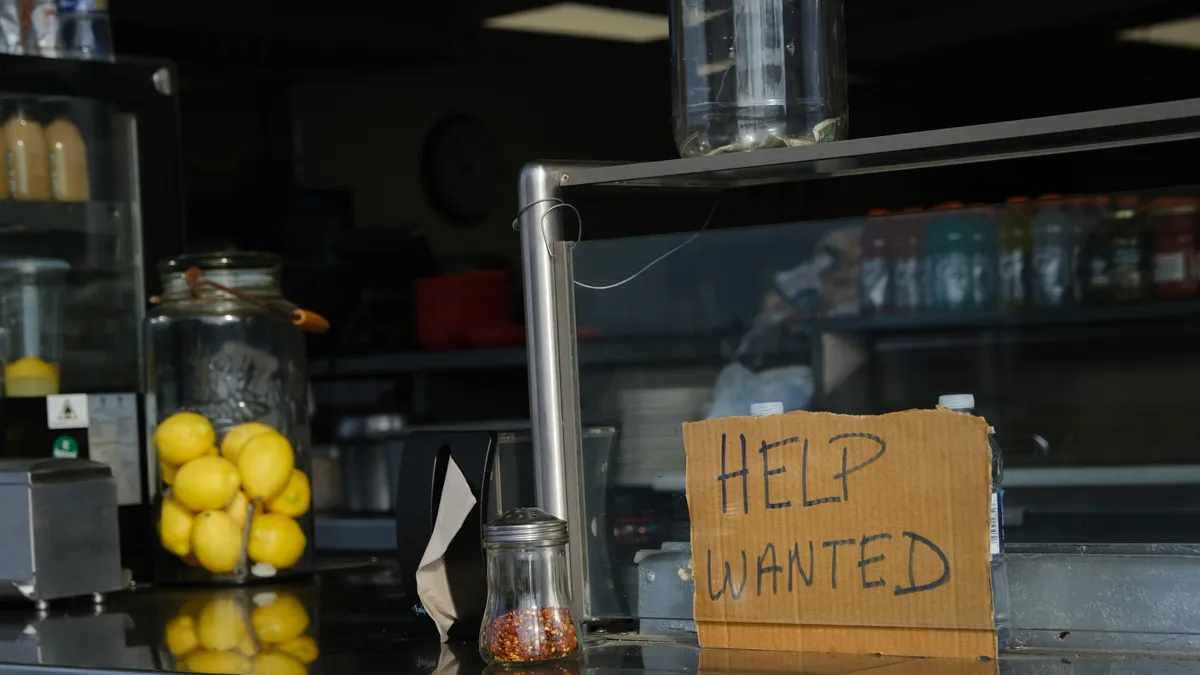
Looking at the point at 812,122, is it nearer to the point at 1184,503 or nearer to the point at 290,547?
the point at 290,547

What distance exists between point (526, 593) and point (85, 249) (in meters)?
1.01

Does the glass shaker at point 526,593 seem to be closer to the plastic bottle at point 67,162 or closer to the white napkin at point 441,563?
the white napkin at point 441,563

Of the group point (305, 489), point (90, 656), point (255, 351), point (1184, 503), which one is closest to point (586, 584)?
point (90, 656)

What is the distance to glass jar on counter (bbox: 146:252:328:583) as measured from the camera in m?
1.59

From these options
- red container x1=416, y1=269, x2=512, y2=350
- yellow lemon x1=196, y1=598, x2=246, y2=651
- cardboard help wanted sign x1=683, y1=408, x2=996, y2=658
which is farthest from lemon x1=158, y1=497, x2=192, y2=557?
red container x1=416, y1=269, x2=512, y2=350

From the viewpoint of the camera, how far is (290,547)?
1.64m

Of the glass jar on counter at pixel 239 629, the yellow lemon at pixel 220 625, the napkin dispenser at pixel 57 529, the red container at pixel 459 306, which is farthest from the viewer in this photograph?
the red container at pixel 459 306

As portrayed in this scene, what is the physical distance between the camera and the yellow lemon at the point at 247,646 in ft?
3.90

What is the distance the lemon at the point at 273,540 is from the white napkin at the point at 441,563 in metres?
0.43

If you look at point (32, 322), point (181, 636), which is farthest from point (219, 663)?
point (32, 322)

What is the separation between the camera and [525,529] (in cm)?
107

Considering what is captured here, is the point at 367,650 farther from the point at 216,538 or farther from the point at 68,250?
the point at 68,250

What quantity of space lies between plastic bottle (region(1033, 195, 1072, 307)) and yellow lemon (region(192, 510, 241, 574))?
1.19m

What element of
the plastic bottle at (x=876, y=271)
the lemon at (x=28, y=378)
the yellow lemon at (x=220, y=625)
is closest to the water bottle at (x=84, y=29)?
the lemon at (x=28, y=378)
